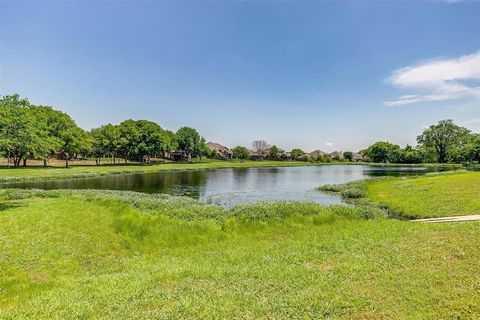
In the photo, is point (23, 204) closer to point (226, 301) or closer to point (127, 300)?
point (127, 300)

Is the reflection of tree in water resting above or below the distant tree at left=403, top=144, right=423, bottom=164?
below

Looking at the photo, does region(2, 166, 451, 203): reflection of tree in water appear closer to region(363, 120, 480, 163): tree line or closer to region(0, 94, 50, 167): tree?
region(0, 94, 50, 167): tree

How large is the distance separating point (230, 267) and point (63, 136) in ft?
269

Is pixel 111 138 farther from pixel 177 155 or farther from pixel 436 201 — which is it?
pixel 436 201

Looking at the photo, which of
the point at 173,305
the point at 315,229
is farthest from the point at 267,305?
the point at 315,229

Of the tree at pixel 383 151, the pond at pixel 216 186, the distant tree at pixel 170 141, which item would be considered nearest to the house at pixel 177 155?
the distant tree at pixel 170 141

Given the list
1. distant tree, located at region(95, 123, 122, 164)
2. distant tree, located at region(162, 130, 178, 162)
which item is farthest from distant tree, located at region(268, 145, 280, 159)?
distant tree, located at region(95, 123, 122, 164)

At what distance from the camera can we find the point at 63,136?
7662 cm

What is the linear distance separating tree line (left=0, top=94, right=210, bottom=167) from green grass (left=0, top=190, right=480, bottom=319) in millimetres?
5465

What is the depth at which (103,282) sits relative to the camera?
9617 mm

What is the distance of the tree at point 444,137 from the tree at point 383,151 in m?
19.0

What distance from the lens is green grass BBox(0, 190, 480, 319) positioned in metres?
7.36

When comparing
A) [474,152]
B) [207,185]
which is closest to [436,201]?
[207,185]

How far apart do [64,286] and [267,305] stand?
6.95 m
